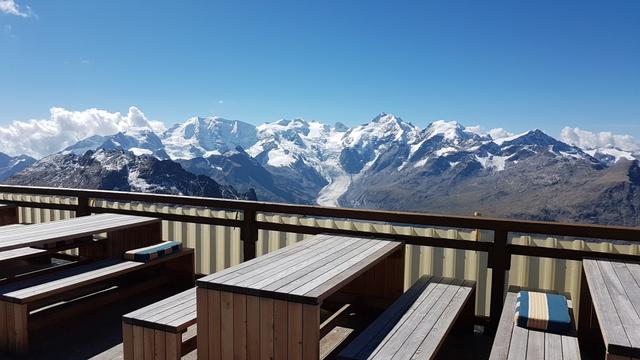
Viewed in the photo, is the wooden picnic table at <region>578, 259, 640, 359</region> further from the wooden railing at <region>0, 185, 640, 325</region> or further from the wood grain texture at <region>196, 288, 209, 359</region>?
the wood grain texture at <region>196, 288, 209, 359</region>

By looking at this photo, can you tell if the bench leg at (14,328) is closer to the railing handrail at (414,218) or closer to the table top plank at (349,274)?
the railing handrail at (414,218)

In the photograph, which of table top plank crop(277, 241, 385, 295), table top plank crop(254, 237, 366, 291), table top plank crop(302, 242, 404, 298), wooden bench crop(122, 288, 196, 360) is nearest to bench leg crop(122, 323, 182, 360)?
wooden bench crop(122, 288, 196, 360)

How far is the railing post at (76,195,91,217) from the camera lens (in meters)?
8.13

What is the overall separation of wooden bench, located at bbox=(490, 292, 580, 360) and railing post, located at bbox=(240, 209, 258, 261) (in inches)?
145

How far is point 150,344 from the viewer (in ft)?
13.6

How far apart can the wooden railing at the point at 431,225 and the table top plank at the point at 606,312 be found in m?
0.58

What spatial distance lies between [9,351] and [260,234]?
125 inches

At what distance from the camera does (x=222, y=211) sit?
24.2 feet

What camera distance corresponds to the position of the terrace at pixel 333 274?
4.06 m

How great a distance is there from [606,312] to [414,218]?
2651 mm

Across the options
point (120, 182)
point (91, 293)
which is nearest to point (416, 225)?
point (91, 293)

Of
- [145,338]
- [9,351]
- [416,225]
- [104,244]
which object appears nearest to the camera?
[145,338]

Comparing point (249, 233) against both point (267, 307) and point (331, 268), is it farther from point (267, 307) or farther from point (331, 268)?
point (267, 307)

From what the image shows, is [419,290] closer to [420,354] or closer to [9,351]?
[420,354]
